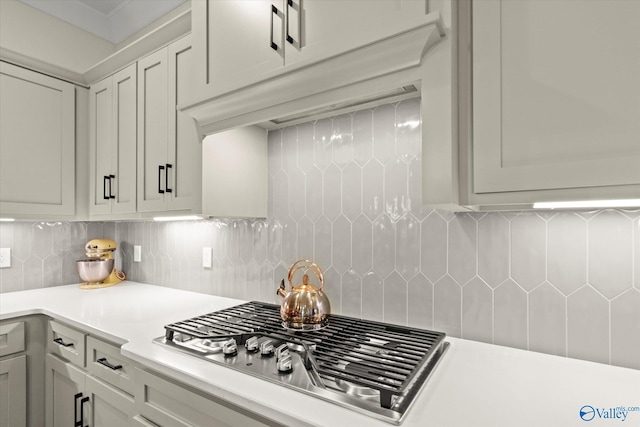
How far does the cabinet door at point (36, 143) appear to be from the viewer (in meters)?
1.85

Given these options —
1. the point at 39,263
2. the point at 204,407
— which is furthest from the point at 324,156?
the point at 39,263

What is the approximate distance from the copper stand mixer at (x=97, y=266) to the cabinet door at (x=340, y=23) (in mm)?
1860

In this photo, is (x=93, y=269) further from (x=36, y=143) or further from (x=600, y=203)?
(x=600, y=203)

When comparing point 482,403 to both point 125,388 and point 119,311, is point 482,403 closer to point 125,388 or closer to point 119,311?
point 125,388

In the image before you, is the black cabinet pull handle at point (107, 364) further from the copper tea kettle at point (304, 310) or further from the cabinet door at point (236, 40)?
the cabinet door at point (236, 40)

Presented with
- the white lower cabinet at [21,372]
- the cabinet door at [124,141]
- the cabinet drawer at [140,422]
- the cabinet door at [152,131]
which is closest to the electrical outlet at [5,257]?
the white lower cabinet at [21,372]

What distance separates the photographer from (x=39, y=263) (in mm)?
2223

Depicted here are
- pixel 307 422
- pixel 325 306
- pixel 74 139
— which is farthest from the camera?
pixel 74 139

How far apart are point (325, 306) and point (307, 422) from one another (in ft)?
1.79

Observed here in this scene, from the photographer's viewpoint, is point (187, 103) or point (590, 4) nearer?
point (590, 4)

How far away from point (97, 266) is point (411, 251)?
196 centimetres

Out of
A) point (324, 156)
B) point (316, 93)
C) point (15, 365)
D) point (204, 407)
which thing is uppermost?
point (316, 93)

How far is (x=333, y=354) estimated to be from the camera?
3.20ft
